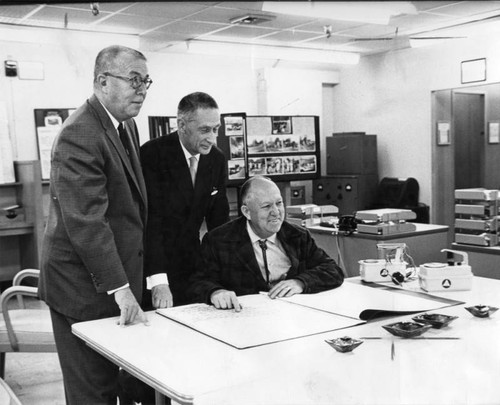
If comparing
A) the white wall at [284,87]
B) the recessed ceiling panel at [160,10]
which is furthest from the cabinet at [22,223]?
Answer: the recessed ceiling panel at [160,10]

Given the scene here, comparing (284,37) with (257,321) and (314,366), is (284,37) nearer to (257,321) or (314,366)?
(257,321)

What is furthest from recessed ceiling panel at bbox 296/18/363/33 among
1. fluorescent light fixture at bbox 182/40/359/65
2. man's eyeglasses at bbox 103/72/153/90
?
fluorescent light fixture at bbox 182/40/359/65

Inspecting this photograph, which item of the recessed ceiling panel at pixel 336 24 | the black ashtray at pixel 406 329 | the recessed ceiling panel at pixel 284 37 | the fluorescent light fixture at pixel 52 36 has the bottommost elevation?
the black ashtray at pixel 406 329

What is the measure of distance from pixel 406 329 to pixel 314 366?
0.37 m

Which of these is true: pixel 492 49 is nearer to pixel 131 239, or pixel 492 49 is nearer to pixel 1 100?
pixel 1 100

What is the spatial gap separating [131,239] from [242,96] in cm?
384

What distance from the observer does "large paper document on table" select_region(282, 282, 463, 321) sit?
1996 millimetres

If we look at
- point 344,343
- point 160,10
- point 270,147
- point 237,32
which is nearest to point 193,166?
point 160,10

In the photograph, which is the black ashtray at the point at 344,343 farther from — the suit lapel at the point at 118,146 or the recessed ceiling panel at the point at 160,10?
the recessed ceiling panel at the point at 160,10

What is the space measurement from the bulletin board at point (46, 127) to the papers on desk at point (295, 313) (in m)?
4.14

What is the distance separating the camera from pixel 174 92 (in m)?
4.21

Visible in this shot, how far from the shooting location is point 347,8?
84 cm

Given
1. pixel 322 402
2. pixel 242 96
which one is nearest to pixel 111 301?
pixel 322 402

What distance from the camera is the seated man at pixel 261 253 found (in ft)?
7.95
